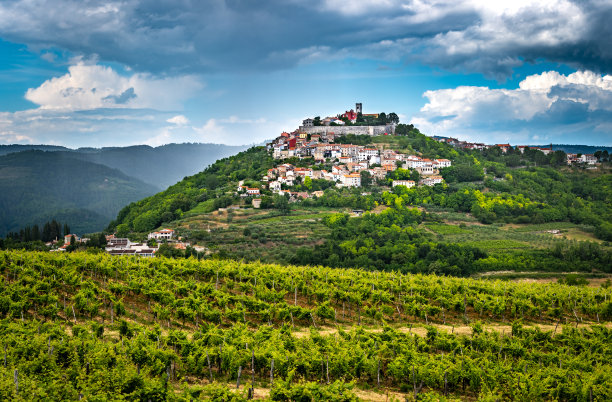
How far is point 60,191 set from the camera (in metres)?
154

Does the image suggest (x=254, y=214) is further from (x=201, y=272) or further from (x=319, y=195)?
(x=201, y=272)

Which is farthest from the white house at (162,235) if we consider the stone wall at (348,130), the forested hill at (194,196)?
the stone wall at (348,130)

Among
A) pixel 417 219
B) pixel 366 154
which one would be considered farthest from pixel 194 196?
pixel 417 219

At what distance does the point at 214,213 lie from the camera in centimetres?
6219

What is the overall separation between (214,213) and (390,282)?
4131 centimetres

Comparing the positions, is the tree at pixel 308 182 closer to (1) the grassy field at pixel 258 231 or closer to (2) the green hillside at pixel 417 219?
(2) the green hillside at pixel 417 219

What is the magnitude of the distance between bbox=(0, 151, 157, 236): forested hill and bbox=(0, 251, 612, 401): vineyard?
→ 334 feet

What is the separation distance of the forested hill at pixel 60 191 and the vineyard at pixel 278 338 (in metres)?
102

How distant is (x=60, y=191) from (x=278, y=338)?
16133cm

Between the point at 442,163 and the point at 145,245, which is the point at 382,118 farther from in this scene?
the point at 145,245

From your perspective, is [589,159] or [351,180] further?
[589,159]

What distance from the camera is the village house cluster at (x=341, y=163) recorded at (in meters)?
74.9

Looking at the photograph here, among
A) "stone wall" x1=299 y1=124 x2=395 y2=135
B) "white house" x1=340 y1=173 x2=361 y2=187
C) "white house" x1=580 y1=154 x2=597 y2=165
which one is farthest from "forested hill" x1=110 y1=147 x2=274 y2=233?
"white house" x1=580 y1=154 x2=597 y2=165

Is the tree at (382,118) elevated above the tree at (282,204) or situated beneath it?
elevated above
